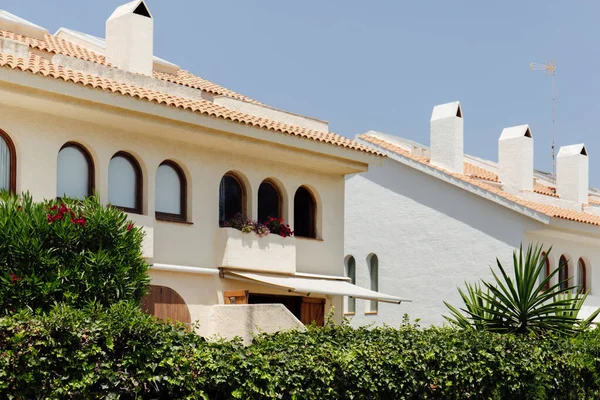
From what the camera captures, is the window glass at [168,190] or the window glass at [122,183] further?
the window glass at [168,190]

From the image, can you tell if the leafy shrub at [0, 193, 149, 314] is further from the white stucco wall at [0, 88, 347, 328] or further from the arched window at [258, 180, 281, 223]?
the arched window at [258, 180, 281, 223]

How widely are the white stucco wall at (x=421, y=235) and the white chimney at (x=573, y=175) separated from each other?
666 centimetres

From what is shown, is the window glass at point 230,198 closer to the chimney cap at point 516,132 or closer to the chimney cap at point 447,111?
the chimney cap at point 447,111

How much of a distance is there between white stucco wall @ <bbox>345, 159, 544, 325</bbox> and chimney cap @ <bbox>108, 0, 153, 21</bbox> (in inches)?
489

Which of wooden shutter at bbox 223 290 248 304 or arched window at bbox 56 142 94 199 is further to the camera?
wooden shutter at bbox 223 290 248 304

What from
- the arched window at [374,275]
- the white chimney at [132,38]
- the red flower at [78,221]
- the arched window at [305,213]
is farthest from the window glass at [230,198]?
the arched window at [374,275]

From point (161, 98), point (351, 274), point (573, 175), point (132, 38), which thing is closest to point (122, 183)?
point (161, 98)

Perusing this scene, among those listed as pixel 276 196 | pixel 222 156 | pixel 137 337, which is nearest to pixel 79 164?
pixel 222 156

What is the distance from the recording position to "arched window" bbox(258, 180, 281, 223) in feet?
76.9

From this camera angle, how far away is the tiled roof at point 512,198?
2972 cm

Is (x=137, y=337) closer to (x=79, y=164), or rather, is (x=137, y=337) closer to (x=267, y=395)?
(x=267, y=395)

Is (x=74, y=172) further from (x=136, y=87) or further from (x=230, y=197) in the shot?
(x=230, y=197)

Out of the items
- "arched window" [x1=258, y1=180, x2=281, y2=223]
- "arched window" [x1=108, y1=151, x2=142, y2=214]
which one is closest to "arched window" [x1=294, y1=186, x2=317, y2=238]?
"arched window" [x1=258, y1=180, x2=281, y2=223]

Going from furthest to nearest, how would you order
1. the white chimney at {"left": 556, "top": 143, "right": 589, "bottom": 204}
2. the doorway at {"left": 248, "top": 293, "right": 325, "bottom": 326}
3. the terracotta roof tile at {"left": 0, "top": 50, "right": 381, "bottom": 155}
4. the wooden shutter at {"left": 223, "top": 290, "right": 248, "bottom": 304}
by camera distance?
the white chimney at {"left": 556, "top": 143, "right": 589, "bottom": 204}, the doorway at {"left": 248, "top": 293, "right": 325, "bottom": 326}, the wooden shutter at {"left": 223, "top": 290, "right": 248, "bottom": 304}, the terracotta roof tile at {"left": 0, "top": 50, "right": 381, "bottom": 155}
